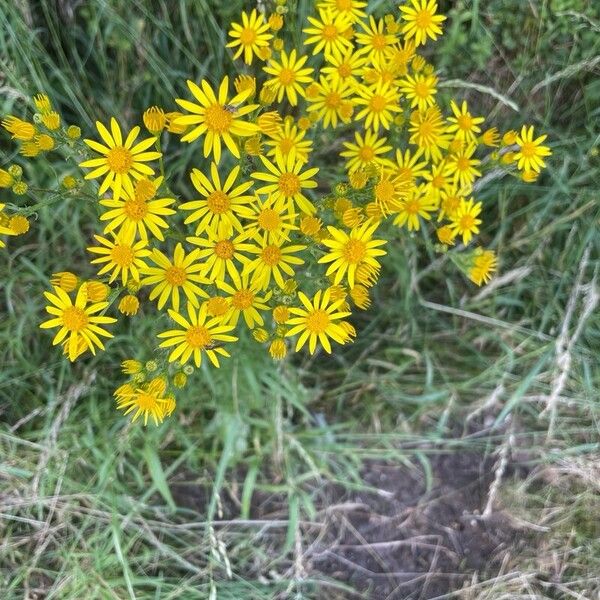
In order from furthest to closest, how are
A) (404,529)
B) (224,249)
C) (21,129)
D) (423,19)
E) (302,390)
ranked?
(404,529) → (302,390) → (423,19) → (224,249) → (21,129)

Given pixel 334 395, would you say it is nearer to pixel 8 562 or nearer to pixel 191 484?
pixel 191 484

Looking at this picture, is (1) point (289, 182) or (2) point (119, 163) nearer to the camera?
(2) point (119, 163)

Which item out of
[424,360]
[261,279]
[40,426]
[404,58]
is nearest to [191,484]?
[40,426]

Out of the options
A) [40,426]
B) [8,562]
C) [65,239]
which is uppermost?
[65,239]

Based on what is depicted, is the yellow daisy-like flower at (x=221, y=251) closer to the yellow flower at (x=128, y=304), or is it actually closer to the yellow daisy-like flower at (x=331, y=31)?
the yellow flower at (x=128, y=304)

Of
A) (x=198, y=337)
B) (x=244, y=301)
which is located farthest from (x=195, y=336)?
(x=244, y=301)

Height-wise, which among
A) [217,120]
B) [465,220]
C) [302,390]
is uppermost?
[217,120]

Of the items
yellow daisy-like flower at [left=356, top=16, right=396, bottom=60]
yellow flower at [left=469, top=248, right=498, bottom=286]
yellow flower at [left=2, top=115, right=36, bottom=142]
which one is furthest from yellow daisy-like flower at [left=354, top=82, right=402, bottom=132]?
yellow flower at [left=2, top=115, right=36, bottom=142]

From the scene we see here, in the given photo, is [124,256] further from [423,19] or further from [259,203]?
[423,19]
